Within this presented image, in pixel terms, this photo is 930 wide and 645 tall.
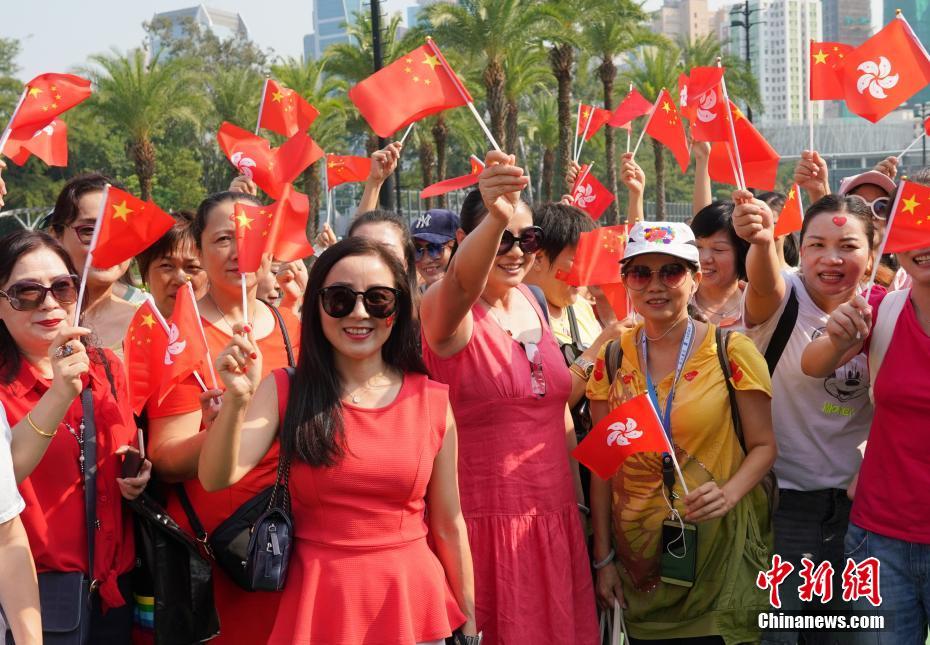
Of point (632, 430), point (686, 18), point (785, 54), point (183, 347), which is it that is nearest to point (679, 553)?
point (632, 430)

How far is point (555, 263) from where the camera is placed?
5031 millimetres

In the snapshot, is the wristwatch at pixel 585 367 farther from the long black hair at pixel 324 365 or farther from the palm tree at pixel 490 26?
the palm tree at pixel 490 26

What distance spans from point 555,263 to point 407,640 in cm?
244

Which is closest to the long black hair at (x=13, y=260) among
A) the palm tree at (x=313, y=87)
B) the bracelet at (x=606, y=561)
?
the bracelet at (x=606, y=561)

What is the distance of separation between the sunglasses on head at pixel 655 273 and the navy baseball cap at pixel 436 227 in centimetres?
167

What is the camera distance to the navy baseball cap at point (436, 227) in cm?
530

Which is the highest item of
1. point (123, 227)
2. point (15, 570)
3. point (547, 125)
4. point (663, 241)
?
point (547, 125)

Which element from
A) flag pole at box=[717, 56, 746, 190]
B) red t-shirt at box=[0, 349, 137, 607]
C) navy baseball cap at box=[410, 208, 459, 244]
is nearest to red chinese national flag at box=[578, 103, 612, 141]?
navy baseball cap at box=[410, 208, 459, 244]

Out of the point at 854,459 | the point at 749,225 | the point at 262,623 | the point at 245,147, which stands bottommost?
the point at 262,623

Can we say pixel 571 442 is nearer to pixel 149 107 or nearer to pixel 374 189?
pixel 374 189

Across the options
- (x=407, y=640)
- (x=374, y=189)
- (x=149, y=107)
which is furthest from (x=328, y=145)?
(x=407, y=640)

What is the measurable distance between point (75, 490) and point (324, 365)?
2.88 feet

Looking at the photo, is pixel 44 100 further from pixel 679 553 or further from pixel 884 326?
pixel 884 326

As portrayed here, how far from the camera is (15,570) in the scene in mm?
2857
